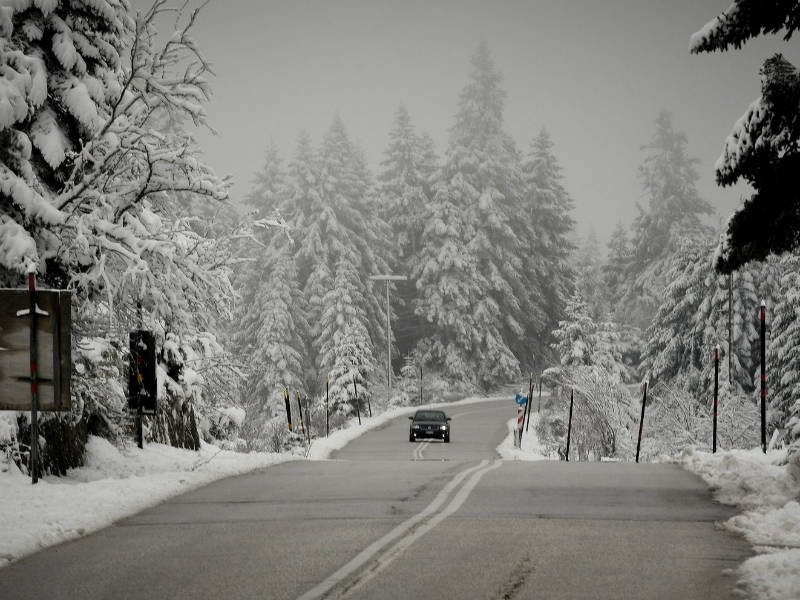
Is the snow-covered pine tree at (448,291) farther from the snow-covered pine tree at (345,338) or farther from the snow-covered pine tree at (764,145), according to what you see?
the snow-covered pine tree at (764,145)

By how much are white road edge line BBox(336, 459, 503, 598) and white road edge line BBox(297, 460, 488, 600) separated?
10cm

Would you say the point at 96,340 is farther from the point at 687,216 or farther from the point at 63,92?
the point at 687,216

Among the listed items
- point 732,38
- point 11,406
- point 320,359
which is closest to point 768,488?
point 732,38

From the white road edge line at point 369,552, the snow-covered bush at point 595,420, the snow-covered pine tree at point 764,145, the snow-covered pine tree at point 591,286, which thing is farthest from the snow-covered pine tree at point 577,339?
the white road edge line at point 369,552

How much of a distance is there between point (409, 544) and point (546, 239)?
7451cm

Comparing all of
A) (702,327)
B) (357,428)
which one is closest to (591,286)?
(702,327)

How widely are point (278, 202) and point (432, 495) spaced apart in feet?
199

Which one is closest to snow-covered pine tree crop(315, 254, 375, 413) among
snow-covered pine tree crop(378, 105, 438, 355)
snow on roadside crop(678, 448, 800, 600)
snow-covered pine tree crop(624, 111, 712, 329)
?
snow-covered pine tree crop(378, 105, 438, 355)

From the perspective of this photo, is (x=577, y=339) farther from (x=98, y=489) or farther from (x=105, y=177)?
(x=98, y=489)

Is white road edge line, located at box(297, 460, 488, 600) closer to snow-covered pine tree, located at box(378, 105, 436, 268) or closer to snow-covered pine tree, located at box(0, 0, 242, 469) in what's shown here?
snow-covered pine tree, located at box(0, 0, 242, 469)

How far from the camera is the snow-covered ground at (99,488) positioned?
8.38 m

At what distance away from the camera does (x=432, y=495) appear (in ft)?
35.8

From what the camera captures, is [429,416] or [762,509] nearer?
[762,509]

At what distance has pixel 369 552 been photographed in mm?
7312
